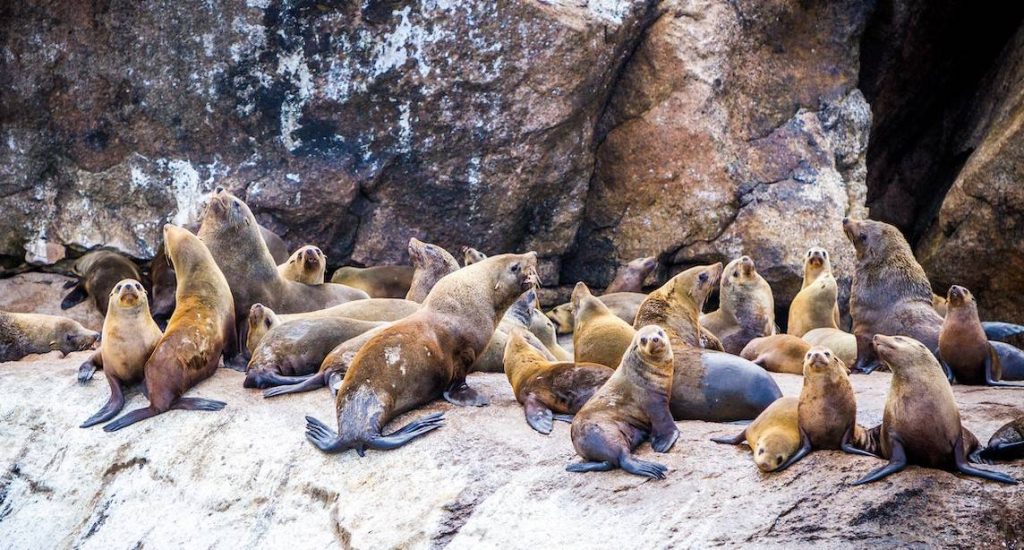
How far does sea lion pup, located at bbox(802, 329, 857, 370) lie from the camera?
883 centimetres

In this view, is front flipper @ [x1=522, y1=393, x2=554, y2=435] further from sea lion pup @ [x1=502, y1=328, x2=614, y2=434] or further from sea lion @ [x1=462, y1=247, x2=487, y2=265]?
sea lion @ [x1=462, y1=247, x2=487, y2=265]

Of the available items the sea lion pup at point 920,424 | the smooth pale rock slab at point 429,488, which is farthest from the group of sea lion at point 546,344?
the smooth pale rock slab at point 429,488

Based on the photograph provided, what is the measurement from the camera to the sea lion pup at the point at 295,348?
7387 millimetres

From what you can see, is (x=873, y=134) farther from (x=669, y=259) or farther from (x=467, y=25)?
(x=467, y=25)

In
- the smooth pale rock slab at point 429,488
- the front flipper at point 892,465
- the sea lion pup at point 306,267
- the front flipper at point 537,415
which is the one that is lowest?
the smooth pale rock slab at point 429,488

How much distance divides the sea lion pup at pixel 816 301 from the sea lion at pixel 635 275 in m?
1.36

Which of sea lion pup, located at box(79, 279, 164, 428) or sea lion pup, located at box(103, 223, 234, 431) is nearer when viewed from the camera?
sea lion pup, located at box(103, 223, 234, 431)

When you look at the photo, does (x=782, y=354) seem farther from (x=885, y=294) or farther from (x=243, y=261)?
(x=243, y=261)

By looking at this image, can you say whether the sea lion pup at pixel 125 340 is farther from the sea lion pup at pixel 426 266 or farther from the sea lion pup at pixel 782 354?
the sea lion pup at pixel 782 354

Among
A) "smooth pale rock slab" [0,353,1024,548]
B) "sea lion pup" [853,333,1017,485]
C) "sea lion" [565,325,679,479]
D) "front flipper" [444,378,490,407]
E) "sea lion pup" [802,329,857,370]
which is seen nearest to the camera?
"smooth pale rock slab" [0,353,1024,548]

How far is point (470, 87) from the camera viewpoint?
9.97 m

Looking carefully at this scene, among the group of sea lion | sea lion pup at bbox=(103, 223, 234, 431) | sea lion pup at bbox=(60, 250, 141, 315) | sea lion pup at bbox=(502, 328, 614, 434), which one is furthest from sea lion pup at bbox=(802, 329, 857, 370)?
sea lion pup at bbox=(60, 250, 141, 315)

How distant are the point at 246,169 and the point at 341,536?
541 centimetres

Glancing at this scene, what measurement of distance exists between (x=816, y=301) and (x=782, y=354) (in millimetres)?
1754
